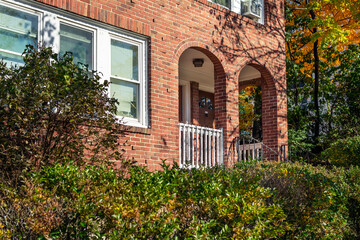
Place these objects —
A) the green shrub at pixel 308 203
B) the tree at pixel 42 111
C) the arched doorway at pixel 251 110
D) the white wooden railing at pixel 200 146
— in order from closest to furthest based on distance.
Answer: the tree at pixel 42 111, the green shrub at pixel 308 203, the white wooden railing at pixel 200 146, the arched doorway at pixel 251 110

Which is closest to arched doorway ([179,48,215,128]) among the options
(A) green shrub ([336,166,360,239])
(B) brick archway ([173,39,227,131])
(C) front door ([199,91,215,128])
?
(C) front door ([199,91,215,128])

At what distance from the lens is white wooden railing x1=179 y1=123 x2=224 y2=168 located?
10.1 meters

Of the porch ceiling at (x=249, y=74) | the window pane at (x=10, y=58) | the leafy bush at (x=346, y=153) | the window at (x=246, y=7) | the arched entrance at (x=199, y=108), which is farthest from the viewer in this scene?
the porch ceiling at (x=249, y=74)

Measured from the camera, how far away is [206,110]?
1611 centimetres

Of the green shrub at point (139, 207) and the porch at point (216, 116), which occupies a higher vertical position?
the porch at point (216, 116)

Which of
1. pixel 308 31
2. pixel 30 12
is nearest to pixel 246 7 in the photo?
pixel 30 12

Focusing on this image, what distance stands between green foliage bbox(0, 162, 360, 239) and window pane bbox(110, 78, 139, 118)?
3286mm

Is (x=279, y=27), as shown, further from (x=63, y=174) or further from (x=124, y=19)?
(x=63, y=174)

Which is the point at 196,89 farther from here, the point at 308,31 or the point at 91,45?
the point at 91,45

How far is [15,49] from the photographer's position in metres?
7.46

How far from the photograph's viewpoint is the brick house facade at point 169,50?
859 centimetres

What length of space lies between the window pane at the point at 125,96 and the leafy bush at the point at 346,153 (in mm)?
6513

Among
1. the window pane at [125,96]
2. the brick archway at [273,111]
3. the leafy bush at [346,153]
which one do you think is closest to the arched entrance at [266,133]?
the brick archway at [273,111]

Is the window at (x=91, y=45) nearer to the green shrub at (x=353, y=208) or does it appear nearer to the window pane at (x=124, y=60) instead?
the window pane at (x=124, y=60)
